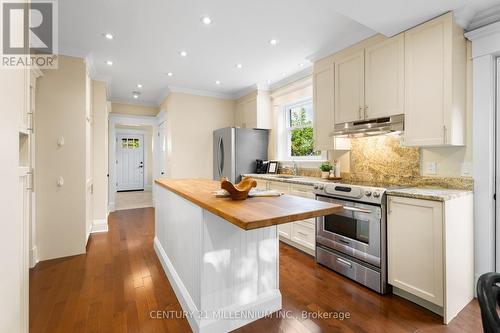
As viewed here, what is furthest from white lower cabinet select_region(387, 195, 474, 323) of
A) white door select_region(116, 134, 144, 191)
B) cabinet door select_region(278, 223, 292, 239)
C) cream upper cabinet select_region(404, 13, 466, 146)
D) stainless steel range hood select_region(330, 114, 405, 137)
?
white door select_region(116, 134, 144, 191)

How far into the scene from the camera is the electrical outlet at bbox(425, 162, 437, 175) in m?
2.48

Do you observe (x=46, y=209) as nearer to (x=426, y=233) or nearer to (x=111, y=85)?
(x=111, y=85)

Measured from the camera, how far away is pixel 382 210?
225cm

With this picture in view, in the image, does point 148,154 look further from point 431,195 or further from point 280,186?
point 431,195

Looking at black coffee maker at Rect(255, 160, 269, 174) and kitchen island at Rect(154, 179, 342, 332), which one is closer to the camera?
kitchen island at Rect(154, 179, 342, 332)

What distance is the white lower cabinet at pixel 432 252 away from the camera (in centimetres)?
190

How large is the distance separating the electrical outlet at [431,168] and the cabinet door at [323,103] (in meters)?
1.07

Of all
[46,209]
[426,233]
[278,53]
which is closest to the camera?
[426,233]

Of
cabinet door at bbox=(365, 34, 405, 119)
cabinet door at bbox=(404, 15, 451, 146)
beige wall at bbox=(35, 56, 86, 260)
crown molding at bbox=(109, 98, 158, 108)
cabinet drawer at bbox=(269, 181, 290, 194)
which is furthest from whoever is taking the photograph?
crown molding at bbox=(109, 98, 158, 108)

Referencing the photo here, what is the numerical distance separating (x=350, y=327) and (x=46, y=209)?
357 cm

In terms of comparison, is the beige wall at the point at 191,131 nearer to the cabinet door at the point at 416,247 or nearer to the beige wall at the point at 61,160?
the beige wall at the point at 61,160

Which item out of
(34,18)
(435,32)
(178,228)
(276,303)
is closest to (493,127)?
(435,32)

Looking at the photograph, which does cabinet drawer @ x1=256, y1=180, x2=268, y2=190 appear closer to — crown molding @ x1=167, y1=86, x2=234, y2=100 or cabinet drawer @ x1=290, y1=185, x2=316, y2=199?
cabinet drawer @ x1=290, y1=185, x2=316, y2=199

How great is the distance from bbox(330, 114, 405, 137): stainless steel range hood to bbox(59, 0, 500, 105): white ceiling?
2.84ft
